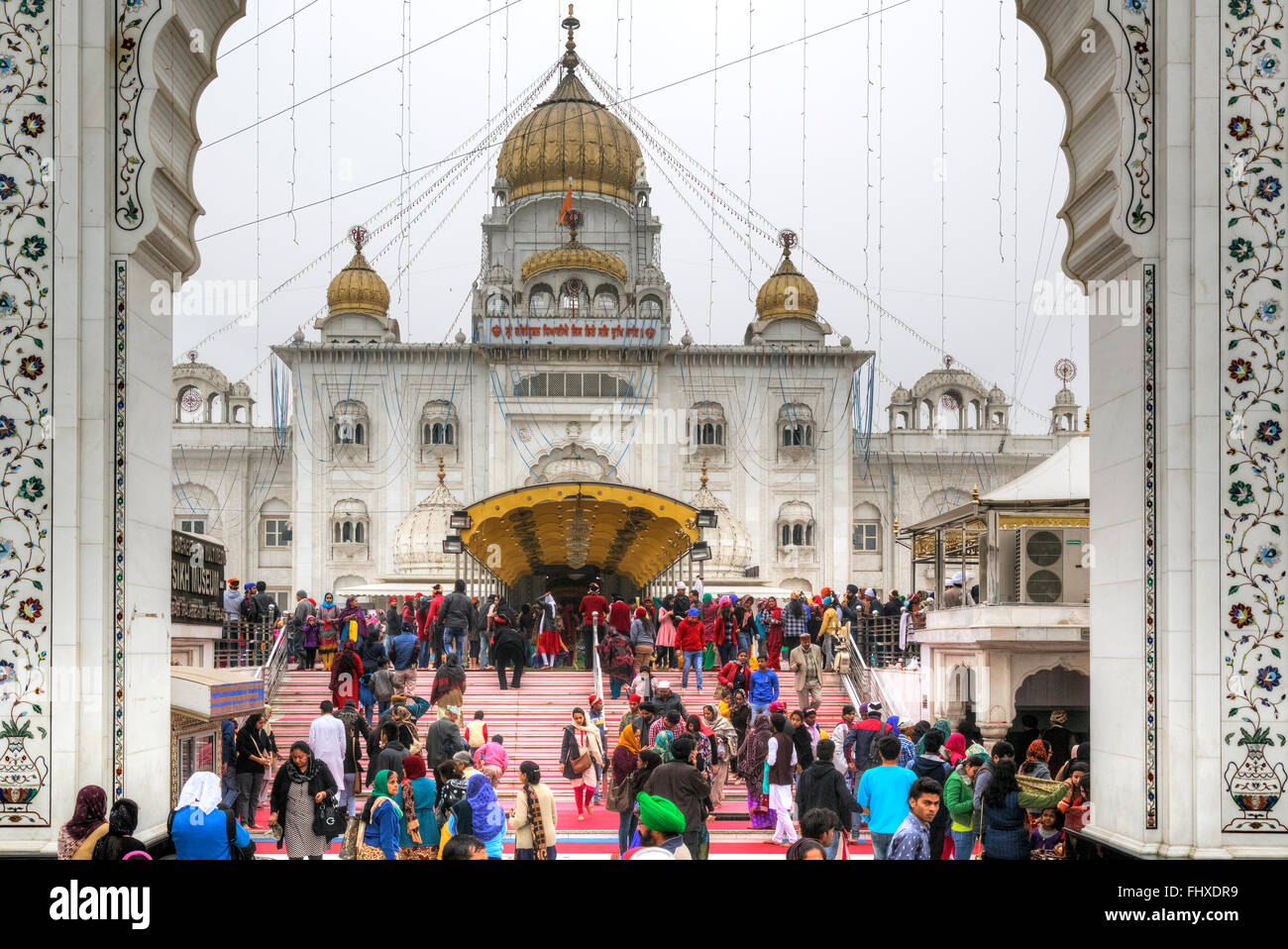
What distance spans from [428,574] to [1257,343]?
2251 centimetres

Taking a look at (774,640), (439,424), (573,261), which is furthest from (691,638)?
(573,261)

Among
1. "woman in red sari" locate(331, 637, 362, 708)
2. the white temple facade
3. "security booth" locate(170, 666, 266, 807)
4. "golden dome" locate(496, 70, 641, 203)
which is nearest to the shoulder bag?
"security booth" locate(170, 666, 266, 807)

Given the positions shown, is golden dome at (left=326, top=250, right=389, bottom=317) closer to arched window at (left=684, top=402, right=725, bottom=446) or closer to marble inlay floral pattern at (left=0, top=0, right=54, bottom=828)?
arched window at (left=684, top=402, right=725, bottom=446)

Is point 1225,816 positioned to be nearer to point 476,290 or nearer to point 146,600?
point 146,600

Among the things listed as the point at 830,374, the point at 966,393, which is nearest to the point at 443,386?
the point at 830,374

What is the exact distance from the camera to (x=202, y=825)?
249 inches

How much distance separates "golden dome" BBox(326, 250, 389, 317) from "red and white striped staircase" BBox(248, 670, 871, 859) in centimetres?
2778

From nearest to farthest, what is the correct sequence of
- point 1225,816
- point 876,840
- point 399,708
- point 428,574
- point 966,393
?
1. point 1225,816
2. point 876,840
3. point 399,708
4. point 428,574
5. point 966,393

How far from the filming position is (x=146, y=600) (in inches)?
279

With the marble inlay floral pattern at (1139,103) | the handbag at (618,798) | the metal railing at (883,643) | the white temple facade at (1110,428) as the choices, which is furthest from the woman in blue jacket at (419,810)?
the metal railing at (883,643)

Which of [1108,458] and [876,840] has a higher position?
[1108,458]

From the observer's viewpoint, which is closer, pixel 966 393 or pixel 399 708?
pixel 399 708

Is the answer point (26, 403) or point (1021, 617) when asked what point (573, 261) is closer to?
point (1021, 617)

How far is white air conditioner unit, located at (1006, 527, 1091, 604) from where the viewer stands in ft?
60.3
